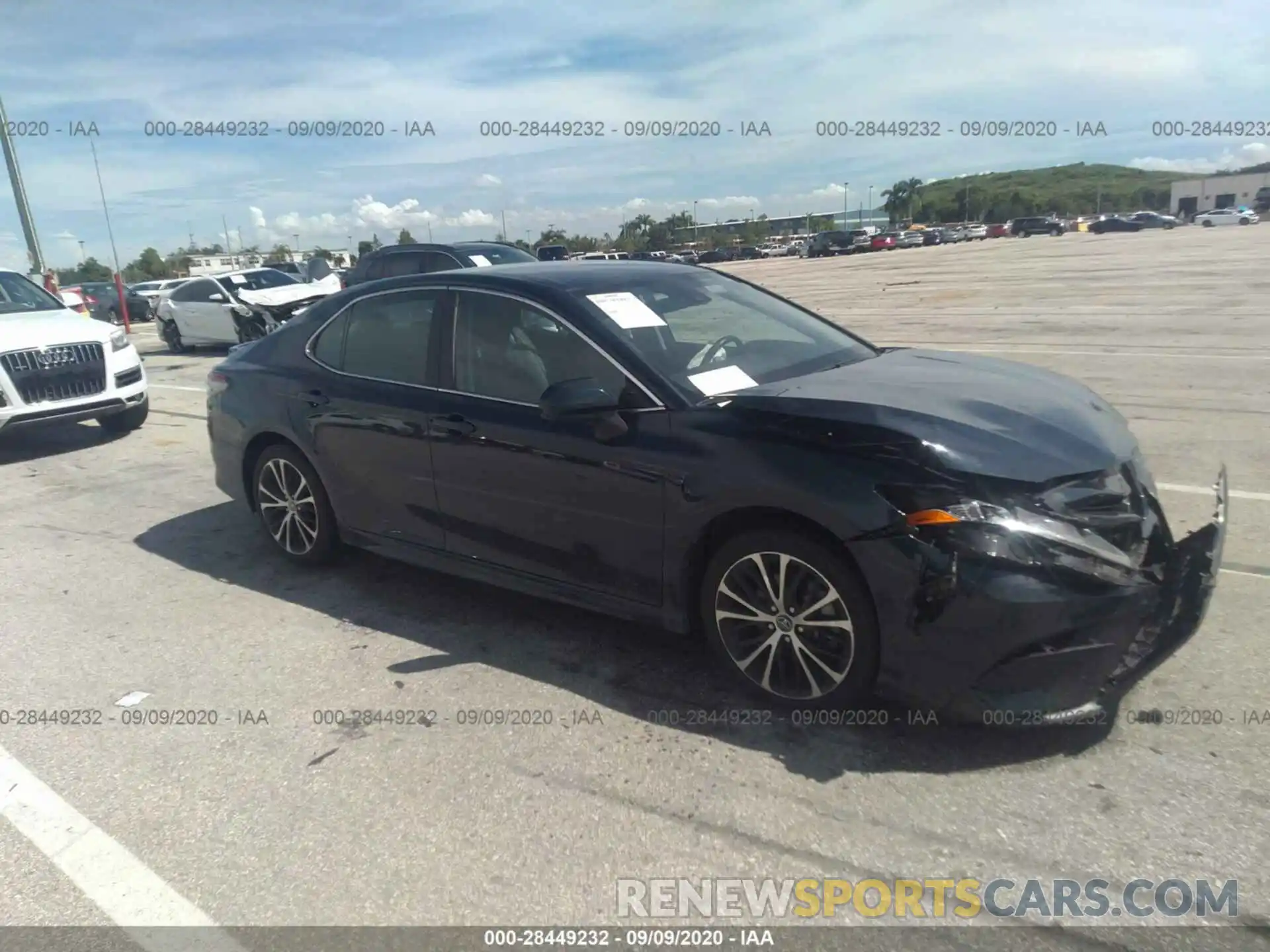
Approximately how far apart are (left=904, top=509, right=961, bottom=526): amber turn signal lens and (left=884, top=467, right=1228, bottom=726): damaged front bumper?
0.16m

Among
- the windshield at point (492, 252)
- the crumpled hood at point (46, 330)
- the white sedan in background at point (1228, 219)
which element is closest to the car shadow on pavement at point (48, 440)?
the crumpled hood at point (46, 330)

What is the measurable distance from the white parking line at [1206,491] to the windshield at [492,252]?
396 inches

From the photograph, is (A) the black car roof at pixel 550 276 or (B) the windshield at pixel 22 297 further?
(B) the windshield at pixel 22 297

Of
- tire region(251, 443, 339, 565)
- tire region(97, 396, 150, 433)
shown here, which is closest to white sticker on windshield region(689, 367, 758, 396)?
tire region(251, 443, 339, 565)

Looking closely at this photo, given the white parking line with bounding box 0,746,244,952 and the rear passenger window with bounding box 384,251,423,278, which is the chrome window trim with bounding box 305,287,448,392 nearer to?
the white parking line with bounding box 0,746,244,952

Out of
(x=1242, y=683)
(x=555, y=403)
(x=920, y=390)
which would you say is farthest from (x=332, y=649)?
(x=1242, y=683)

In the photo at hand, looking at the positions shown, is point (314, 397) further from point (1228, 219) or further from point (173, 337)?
point (1228, 219)

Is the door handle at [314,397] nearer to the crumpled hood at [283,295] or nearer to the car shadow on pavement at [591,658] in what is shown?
the car shadow on pavement at [591,658]

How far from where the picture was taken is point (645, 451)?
3631 millimetres

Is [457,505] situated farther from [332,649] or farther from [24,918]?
[24,918]

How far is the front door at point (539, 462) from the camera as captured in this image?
3.69 metres

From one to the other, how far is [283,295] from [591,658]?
46.9 ft

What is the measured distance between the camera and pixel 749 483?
3.33 meters

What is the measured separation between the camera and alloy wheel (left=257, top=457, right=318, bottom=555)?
517cm
